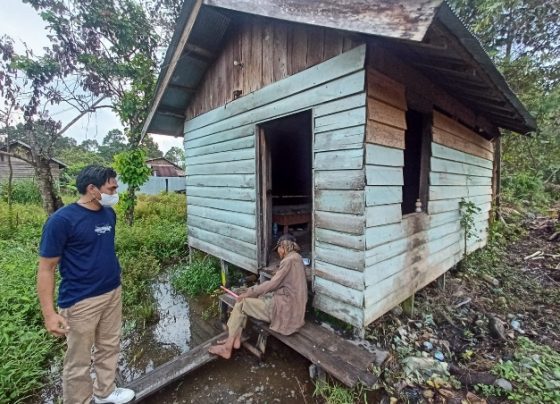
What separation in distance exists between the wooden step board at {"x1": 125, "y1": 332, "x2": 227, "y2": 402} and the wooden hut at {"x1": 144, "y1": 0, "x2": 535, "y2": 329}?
4.67 feet

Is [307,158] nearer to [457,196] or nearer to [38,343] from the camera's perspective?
[457,196]

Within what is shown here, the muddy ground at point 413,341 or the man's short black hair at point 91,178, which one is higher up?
the man's short black hair at point 91,178

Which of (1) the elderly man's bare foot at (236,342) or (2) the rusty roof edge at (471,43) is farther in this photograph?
(1) the elderly man's bare foot at (236,342)

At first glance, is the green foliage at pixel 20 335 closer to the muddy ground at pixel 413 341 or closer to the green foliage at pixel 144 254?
the muddy ground at pixel 413 341

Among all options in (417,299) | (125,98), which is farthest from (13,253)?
(417,299)

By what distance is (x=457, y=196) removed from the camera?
4.81 meters

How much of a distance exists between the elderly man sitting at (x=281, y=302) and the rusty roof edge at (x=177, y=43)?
352cm

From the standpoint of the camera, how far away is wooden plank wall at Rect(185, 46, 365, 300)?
275 cm

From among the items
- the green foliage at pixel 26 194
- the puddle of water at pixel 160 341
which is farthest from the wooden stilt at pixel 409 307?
the green foliage at pixel 26 194

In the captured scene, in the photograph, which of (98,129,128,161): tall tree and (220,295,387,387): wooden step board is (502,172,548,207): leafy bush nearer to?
(220,295,387,387): wooden step board

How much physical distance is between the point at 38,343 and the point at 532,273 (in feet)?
29.1

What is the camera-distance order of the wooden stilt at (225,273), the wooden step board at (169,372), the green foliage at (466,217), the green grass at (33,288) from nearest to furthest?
the wooden step board at (169,372) < the green grass at (33,288) < the green foliage at (466,217) < the wooden stilt at (225,273)

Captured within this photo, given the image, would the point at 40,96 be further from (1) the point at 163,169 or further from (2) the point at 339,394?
(1) the point at 163,169

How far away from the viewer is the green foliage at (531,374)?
248cm
